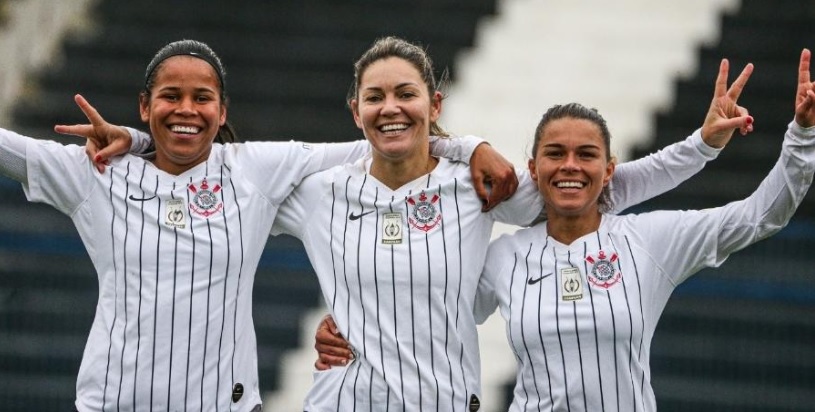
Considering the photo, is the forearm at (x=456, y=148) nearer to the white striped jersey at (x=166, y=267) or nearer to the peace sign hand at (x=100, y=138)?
the white striped jersey at (x=166, y=267)

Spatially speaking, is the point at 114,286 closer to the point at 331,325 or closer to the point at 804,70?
the point at 331,325

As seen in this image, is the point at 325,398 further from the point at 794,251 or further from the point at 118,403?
the point at 794,251

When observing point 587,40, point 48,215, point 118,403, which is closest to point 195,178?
point 118,403

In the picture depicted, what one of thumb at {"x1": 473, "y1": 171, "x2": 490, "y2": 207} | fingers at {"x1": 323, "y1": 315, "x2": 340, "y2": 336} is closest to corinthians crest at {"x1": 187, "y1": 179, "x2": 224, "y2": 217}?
fingers at {"x1": 323, "y1": 315, "x2": 340, "y2": 336}

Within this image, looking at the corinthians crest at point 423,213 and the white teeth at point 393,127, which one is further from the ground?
the white teeth at point 393,127

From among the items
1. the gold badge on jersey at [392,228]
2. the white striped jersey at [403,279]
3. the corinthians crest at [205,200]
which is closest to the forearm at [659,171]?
the white striped jersey at [403,279]

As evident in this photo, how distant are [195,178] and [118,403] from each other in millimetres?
638

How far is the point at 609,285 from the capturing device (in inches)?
153

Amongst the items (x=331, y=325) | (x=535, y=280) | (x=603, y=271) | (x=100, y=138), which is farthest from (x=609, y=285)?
(x=100, y=138)

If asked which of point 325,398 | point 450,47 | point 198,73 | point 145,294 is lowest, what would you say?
point 325,398

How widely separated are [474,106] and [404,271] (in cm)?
567

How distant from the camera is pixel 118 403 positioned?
154 inches

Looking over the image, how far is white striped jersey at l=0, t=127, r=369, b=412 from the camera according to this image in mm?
3902

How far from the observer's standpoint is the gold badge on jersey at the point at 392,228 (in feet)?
12.9
